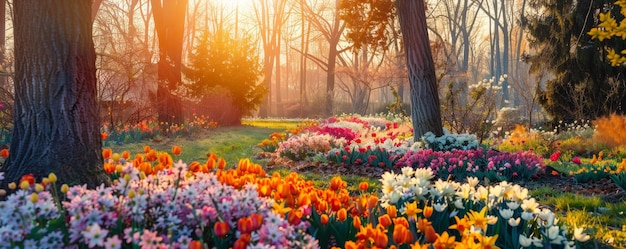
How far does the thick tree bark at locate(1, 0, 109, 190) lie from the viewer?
3.68 m

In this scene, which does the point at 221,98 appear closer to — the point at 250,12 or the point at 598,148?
the point at 598,148

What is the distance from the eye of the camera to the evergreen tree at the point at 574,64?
13.9m

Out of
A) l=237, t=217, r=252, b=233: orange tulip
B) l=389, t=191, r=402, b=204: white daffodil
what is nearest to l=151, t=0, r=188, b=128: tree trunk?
l=389, t=191, r=402, b=204: white daffodil

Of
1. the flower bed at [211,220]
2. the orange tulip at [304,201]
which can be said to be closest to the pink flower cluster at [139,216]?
the flower bed at [211,220]

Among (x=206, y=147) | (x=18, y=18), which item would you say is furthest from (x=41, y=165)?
(x=206, y=147)

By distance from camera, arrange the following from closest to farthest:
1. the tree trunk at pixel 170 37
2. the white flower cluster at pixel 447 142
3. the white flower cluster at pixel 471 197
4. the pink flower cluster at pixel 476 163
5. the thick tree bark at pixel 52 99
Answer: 1. the white flower cluster at pixel 471 197
2. the thick tree bark at pixel 52 99
3. the pink flower cluster at pixel 476 163
4. the white flower cluster at pixel 447 142
5. the tree trunk at pixel 170 37

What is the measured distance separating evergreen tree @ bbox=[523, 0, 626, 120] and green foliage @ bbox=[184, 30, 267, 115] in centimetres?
1089

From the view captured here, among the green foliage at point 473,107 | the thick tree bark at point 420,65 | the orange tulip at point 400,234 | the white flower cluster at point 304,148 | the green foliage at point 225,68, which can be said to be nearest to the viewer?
the orange tulip at point 400,234

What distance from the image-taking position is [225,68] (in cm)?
1962

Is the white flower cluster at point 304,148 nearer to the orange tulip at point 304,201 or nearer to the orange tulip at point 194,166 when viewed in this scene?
the orange tulip at point 194,166

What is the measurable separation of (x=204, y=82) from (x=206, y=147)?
8772 mm

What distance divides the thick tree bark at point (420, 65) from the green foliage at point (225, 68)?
1110 centimetres

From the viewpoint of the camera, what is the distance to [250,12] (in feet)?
Answer: 126

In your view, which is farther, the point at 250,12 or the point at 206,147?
the point at 250,12
